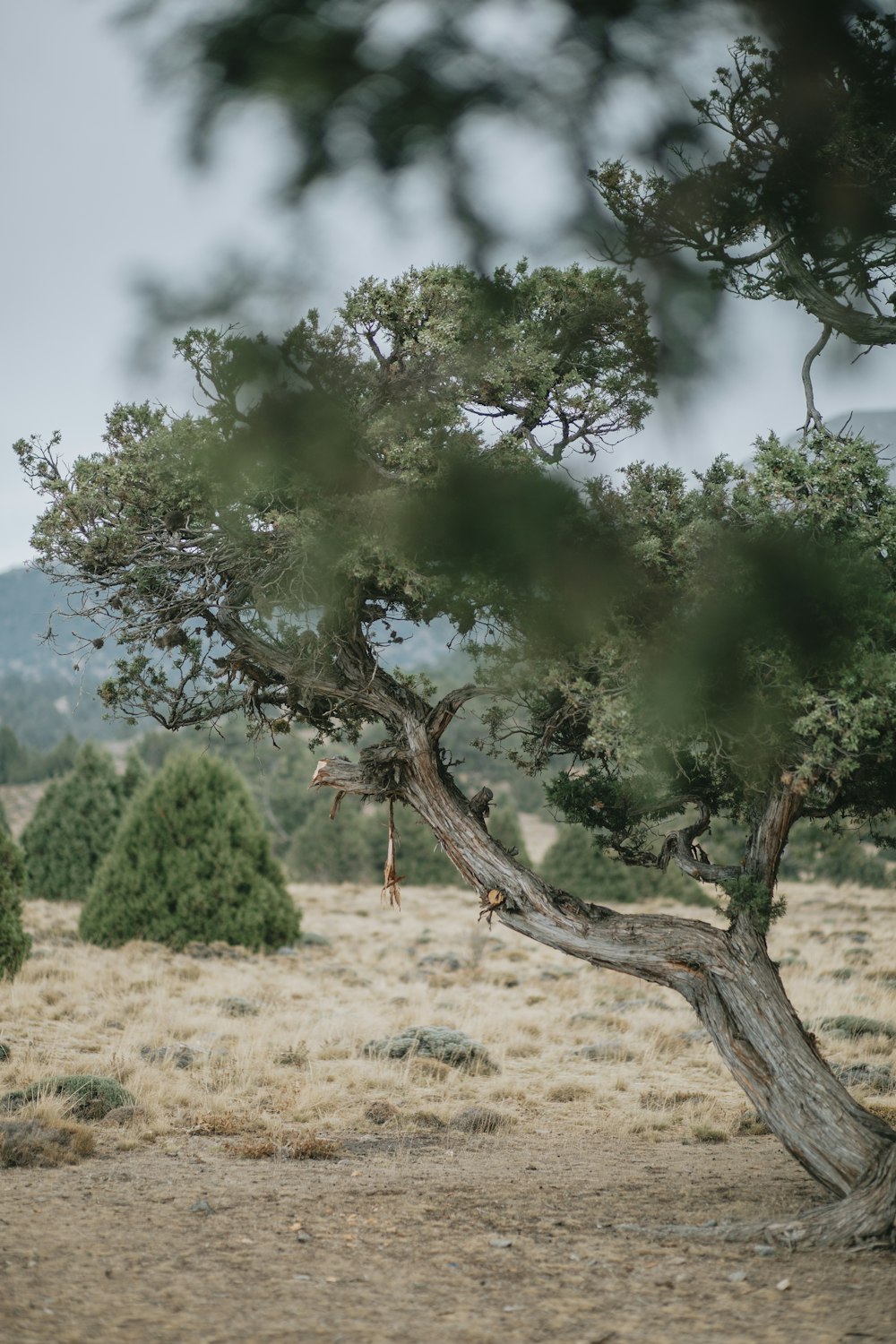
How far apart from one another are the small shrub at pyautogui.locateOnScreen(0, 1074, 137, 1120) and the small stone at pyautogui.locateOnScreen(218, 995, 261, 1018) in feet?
12.4

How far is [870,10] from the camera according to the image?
1464 mm

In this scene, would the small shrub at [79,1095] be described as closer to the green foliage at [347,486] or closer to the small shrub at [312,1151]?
the small shrub at [312,1151]

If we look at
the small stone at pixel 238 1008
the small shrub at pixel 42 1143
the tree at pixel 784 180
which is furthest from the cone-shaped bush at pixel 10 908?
the tree at pixel 784 180

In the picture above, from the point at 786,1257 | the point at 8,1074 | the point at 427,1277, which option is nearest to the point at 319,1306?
the point at 427,1277

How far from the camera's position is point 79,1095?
25.9ft

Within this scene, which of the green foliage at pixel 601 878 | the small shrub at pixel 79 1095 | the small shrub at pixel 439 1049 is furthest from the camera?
the green foliage at pixel 601 878

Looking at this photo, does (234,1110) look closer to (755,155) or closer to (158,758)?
(755,155)

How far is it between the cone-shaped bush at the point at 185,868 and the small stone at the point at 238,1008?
12.3 ft

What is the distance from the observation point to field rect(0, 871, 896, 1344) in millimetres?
4164

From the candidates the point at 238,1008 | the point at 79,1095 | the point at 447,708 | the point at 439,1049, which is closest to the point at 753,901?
the point at 447,708

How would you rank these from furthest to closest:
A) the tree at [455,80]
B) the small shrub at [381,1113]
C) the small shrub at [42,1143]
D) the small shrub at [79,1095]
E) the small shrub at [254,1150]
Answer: the small shrub at [381,1113] → the small shrub at [79,1095] → the small shrub at [254,1150] → the small shrub at [42,1143] → the tree at [455,80]

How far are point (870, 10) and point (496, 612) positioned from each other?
129 inches

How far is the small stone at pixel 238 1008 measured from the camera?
12.1m

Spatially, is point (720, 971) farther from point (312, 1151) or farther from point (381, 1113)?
point (381, 1113)
